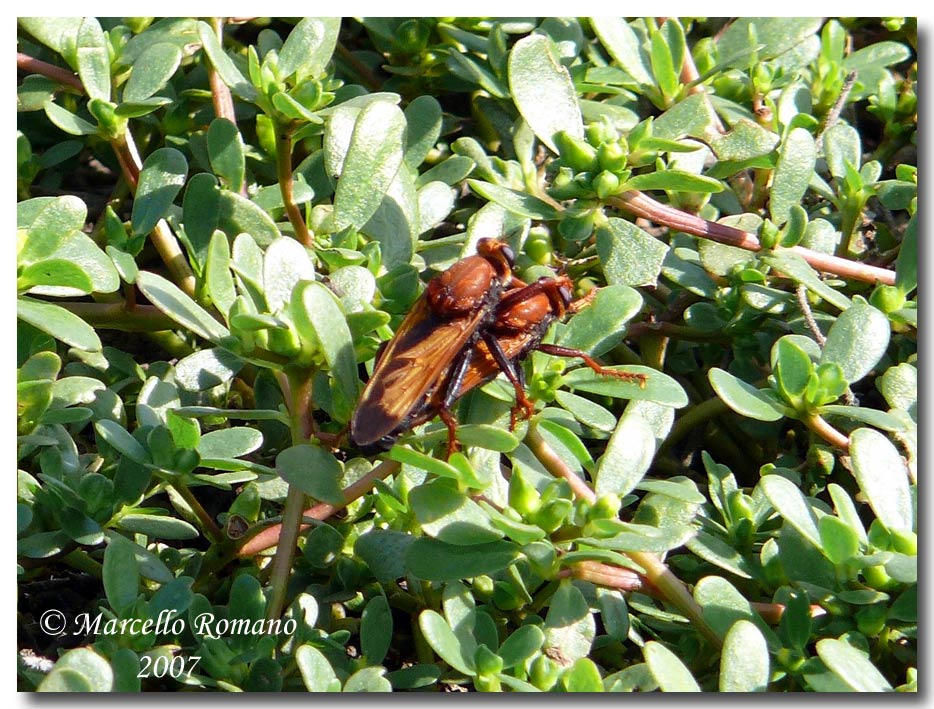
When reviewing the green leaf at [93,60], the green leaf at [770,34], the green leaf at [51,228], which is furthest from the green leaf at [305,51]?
the green leaf at [770,34]

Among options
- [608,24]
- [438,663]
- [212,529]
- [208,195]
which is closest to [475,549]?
[438,663]

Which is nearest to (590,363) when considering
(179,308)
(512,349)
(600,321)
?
(600,321)

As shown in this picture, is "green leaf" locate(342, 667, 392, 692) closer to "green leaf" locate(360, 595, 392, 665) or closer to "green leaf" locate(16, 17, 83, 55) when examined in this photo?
"green leaf" locate(360, 595, 392, 665)

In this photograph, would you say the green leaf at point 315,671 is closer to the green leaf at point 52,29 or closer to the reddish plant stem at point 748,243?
the reddish plant stem at point 748,243

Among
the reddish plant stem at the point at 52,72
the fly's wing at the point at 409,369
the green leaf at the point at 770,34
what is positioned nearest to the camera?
the fly's wing at the point at 409,369

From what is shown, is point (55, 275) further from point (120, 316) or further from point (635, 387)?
point (635, 387)

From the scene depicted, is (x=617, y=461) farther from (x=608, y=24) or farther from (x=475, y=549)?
(x=608, y=24)
